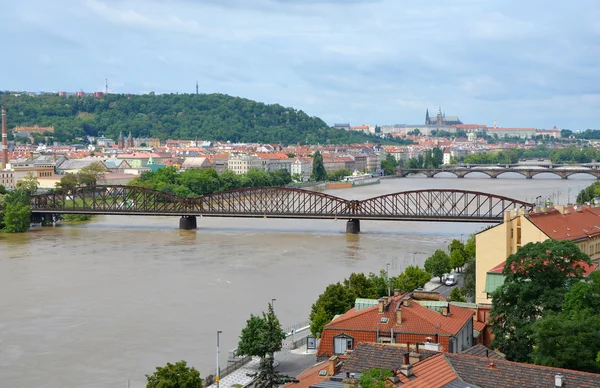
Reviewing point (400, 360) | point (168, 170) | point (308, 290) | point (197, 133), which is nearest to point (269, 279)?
point (308, 290)

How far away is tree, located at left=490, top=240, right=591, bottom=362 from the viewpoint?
47.5 feet

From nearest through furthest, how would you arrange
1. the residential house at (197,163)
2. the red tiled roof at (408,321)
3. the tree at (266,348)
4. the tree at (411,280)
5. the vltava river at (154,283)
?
the red tiled roof at (408,321) → the tree at (266,348) → the vltava river at (154,283) → the tree at (411,280) → the residential house at (197,163)

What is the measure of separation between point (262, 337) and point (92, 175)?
5690 centimetres

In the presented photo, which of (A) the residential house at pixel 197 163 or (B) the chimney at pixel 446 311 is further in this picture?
(A) the residential house at pixel 197 163

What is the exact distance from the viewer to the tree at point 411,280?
24.6 meters

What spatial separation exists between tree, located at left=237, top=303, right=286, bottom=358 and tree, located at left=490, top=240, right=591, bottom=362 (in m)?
3.71

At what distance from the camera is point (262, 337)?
1650 cm

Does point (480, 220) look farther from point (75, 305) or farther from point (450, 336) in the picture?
point (450, 336)

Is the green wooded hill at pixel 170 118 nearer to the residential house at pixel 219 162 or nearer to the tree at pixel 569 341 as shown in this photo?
the residential house at pixel 219 162

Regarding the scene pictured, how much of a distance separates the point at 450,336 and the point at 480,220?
95.2ft

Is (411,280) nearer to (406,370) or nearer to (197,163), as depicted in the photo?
(406,370)

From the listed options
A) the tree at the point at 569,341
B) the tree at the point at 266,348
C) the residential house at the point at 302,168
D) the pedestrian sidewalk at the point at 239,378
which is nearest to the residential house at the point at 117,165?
the residential house at the point at 302,168

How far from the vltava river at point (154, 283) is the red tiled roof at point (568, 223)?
616 cm

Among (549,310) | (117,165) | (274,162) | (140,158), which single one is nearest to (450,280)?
(549,310)
